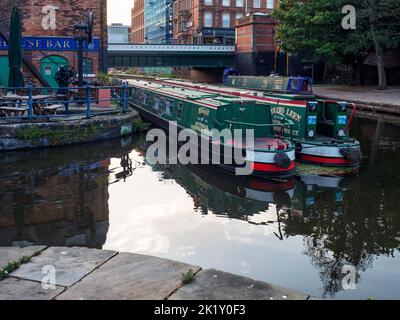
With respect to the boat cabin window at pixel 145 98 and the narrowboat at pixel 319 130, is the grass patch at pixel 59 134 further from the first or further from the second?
the boat cabin window at pixel 145 98

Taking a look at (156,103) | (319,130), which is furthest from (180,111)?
(319,130)

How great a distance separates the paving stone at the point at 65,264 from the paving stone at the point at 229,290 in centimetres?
113

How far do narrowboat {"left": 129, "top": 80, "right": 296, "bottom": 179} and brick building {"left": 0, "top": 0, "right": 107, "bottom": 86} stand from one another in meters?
6.07

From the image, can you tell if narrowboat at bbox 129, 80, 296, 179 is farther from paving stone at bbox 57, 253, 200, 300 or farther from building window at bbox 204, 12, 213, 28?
building window at bbox 204, 12, 213, 28

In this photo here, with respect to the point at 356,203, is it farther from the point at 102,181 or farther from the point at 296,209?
the point at 102,181

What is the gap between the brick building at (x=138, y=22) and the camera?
11543 centimetres

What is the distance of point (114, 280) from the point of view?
199 inches

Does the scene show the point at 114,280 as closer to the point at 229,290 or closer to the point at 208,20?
the point at 229,290

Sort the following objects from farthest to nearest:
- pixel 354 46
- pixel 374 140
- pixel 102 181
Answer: pixel 354 46
pixel 374 140
pixel 102 181

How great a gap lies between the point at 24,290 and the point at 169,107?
14.1 metres

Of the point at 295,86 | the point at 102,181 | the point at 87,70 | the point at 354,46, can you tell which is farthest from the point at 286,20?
the point at 102,181

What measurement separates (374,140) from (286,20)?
23.8 meters

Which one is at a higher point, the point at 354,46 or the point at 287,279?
the point at 354,46
